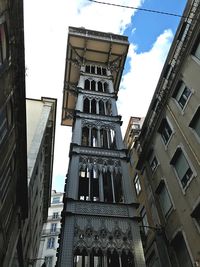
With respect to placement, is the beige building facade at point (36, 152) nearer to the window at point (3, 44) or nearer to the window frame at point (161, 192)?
the window frame at point (161, 192)

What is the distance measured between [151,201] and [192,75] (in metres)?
9.30

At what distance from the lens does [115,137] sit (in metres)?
23.3

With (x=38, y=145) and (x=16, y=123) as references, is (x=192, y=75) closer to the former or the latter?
(x=16, y=123)

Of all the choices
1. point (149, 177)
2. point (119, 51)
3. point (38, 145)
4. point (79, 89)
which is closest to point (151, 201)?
point (149, 177)

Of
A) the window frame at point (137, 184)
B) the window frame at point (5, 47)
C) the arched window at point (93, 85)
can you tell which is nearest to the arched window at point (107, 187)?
the window frame at point (137, 184)

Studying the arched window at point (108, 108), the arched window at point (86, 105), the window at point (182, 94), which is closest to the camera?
the window at point (182, 94)

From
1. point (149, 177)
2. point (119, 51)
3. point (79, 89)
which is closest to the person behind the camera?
point (149, 177)

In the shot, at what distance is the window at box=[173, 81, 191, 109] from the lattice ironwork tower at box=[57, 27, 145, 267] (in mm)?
5872

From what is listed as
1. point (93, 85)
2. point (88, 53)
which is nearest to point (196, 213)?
point (93, 85)

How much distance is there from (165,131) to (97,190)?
21.0 ft

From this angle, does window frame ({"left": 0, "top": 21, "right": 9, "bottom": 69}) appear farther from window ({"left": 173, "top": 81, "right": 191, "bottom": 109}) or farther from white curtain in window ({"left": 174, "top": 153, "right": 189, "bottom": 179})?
white curtain in window ({"left": 174, "top": 153, "right": 189, "bottom": 179})

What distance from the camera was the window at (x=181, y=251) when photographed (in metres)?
14.3

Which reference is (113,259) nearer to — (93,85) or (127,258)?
(127,258)

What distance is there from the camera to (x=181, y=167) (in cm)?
1639
